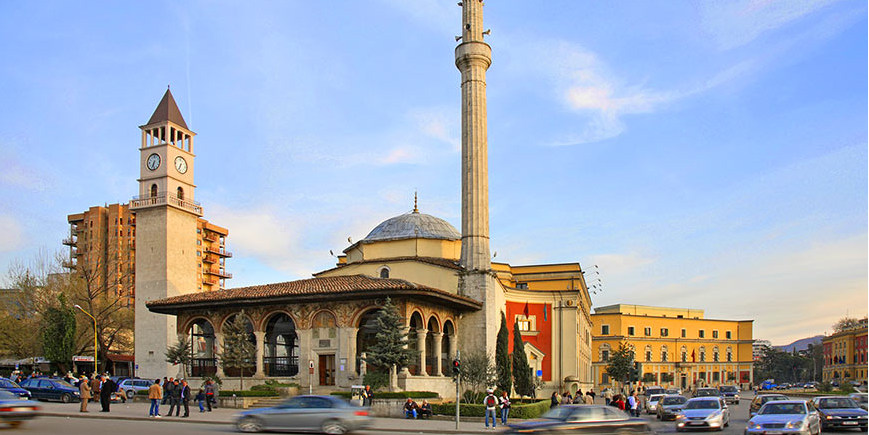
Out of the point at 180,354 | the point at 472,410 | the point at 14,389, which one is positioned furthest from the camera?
the point at 180,354

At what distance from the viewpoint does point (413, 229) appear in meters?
49.8

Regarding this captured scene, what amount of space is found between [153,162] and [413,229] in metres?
23.0

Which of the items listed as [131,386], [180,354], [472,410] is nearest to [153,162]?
[131,386]

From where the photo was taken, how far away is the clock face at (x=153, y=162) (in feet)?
195

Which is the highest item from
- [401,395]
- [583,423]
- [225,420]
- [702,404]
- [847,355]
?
[583,423]

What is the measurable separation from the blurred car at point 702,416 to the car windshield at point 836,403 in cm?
292

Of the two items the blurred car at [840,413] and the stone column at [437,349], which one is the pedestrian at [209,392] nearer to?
the stone column at [437,349]

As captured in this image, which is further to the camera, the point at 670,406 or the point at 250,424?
the point at 670,406

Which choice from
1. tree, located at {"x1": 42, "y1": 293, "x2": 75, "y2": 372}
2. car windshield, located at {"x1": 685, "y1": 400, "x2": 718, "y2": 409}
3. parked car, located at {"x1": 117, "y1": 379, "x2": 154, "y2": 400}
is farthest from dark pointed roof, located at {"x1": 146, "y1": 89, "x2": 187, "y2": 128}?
car windshield, located at {"x1": 685, "y1": 400, "x2": 718, "y2": 409}

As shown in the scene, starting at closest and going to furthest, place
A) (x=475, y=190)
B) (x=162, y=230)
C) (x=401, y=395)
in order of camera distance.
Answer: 1. (x=401, y=395)
2. (x=475, y=190)
3. (x=162, y=230)

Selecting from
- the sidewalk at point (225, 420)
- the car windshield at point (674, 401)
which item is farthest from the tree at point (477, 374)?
the car windshield at point (674, 401)

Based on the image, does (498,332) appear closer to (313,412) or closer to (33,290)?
(313,412)

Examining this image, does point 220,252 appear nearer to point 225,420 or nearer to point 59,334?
point 59,334

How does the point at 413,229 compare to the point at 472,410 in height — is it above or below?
above
